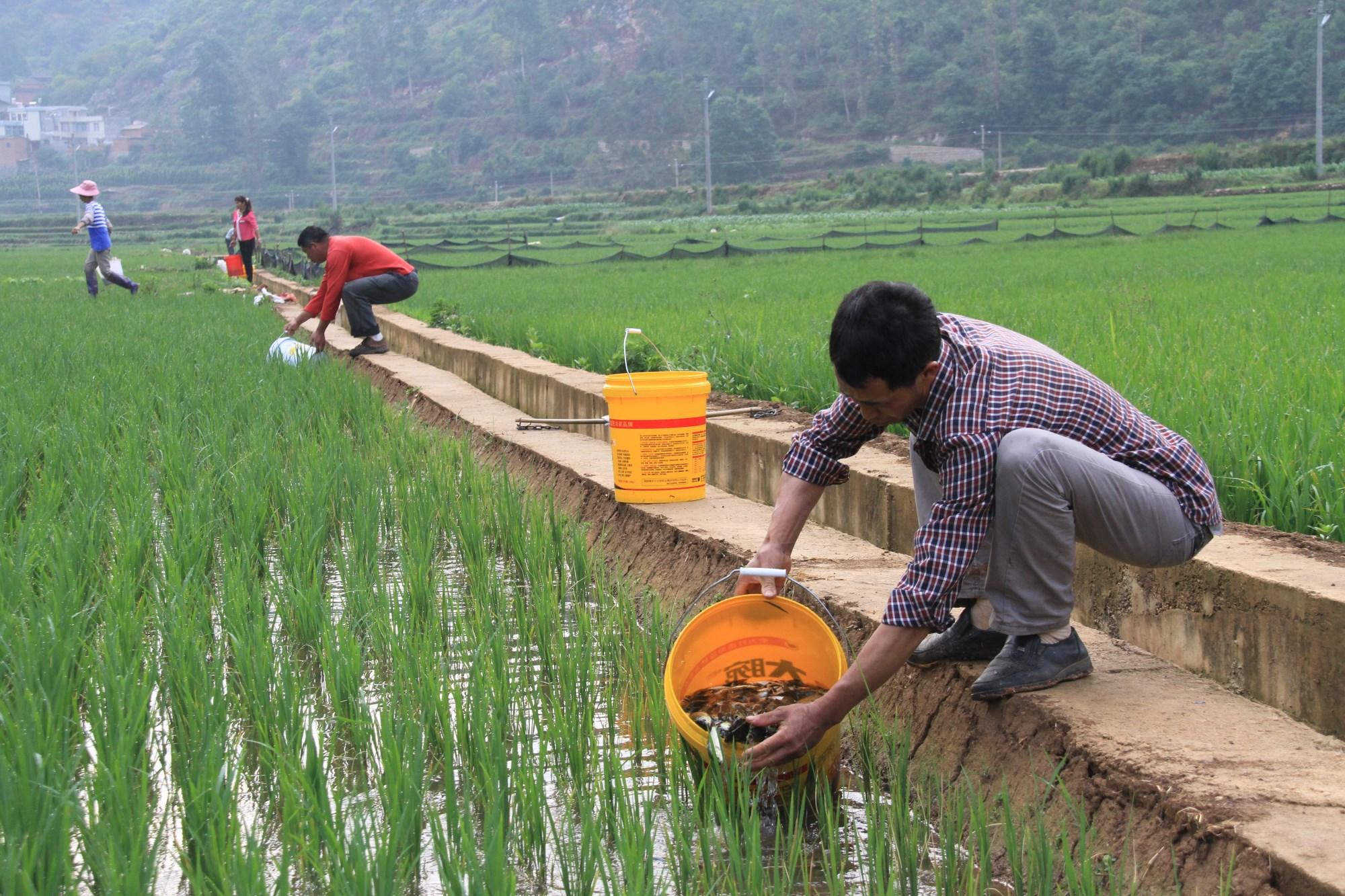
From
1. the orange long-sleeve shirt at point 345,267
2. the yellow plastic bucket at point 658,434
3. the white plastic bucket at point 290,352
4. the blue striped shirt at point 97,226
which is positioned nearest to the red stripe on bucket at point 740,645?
the yellow plastic bucket at point 658,434

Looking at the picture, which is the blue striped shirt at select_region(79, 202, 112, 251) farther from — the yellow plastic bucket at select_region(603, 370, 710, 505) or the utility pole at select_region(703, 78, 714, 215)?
the utility pole at select_region(703, 78, 714, 215)

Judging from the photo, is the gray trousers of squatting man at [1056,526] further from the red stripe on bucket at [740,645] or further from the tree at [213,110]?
the tree at [213,110]

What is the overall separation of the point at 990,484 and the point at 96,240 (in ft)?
42.4

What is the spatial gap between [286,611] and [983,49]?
79054mm

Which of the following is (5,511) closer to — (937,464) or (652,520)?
(652,520)

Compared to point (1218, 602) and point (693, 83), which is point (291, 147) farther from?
point (1218, 602)

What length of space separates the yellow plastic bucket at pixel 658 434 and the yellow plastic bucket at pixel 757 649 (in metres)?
1.46

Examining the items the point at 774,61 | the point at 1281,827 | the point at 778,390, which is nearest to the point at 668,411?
the point at 778,390

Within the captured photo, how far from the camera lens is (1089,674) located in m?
2.44

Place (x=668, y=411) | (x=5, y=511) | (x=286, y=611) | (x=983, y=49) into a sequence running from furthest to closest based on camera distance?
(x=983, y=49), (x=668, y=411), (x=5, y=511), (x=286, y=611)

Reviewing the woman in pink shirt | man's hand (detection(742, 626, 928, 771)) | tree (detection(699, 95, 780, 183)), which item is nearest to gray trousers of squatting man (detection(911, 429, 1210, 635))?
man's hand (detection(742, 626, 928, 771))

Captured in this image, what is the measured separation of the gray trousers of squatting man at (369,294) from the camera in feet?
29.1

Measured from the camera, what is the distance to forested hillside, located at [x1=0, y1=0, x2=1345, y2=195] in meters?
67.6

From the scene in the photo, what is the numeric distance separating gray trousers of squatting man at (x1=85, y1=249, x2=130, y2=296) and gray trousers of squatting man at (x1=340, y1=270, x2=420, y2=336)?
6073 mm
